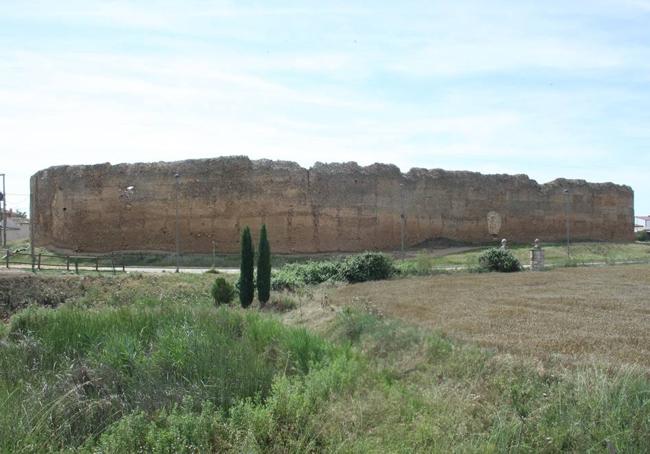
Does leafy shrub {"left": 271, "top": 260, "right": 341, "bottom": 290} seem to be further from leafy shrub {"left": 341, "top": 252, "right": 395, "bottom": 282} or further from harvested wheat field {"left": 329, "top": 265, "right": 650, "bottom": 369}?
harvested wheat field {"left": 329, "top": 265, "right": 650, "bottom": 369}

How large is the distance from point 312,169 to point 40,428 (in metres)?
28.0

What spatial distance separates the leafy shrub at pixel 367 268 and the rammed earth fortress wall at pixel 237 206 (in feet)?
33.8

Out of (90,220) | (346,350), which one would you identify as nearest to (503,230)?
(90,220)

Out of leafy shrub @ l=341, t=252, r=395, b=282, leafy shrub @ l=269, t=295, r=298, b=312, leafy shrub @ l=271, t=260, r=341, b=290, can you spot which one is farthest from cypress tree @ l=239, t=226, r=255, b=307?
leafy shrub @ l=341, t=252, r=395, b=282

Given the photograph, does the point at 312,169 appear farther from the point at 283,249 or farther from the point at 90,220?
the point at 90,220

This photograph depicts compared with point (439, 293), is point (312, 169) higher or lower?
higher

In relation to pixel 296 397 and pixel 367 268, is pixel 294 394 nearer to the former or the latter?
pixel 296 397

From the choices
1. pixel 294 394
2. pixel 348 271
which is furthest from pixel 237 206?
pixel 294 394

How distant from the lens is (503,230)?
38.1 meters

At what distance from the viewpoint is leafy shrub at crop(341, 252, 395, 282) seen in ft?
72.0

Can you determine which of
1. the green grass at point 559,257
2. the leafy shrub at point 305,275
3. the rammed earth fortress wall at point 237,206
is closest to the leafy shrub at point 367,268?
the leafy shrub at point 305,275

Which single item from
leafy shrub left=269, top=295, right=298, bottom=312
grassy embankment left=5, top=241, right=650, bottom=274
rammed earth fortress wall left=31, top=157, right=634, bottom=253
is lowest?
leafy shrub left=269, top=295, right=298, bottom=312

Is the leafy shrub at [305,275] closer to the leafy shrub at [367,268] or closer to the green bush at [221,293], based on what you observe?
the leafy shrub at [367,268]

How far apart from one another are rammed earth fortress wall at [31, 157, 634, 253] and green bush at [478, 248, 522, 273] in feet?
32.9
